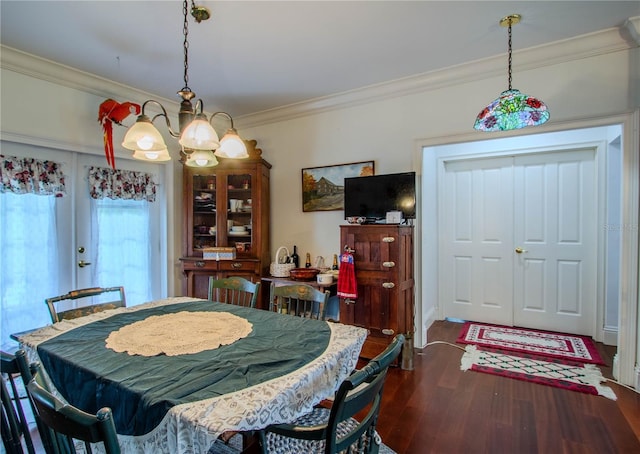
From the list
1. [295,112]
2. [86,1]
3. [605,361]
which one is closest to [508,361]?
[605,361]

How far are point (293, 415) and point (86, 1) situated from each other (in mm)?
2669

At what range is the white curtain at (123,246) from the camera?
333 cm

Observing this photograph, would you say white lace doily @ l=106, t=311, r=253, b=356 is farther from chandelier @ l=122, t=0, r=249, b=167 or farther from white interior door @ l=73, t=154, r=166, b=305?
white interior door @ l=73, t=154, r=166, b=305

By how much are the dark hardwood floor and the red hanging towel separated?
2.53ft

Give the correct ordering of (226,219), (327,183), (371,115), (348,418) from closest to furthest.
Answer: (348,418) → (371,115) → (327,183) → (226,219)

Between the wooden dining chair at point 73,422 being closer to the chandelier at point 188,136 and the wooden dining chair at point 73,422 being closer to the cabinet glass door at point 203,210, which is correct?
the chandelier at point 188,136

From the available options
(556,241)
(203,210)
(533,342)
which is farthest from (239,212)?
(556,241)

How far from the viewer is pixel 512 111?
7.63ft

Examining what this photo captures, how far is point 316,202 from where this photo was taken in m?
3.79

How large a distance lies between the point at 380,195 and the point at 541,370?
2.06 metres

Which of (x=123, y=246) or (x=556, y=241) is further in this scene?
(x=556, y=241)

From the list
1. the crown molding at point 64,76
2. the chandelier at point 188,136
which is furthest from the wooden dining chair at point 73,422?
the crown molding at point 64,76

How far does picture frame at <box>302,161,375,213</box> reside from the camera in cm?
353

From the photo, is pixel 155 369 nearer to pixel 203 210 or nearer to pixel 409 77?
pixel 203 210
